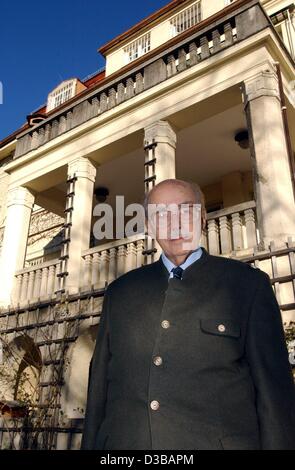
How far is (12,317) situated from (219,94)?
5494 millimetres

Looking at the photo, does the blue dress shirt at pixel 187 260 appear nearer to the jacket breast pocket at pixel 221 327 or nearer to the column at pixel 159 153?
the jacket breast pocket at pixel 221 327

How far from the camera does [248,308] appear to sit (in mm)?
1627

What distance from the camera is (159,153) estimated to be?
708 cm

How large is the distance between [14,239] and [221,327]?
7812 mm

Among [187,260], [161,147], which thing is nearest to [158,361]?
[187,260]

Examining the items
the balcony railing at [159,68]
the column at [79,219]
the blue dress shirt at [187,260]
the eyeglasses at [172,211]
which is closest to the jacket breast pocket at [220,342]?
the blue dress shirt at [187,260]

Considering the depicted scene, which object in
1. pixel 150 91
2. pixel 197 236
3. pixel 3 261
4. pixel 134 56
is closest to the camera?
pixel 197 236

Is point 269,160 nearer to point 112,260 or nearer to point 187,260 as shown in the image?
point 112,260

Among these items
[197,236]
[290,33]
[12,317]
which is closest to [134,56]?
[290,33]

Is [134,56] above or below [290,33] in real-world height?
above

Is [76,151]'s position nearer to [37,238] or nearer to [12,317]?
[12,317]

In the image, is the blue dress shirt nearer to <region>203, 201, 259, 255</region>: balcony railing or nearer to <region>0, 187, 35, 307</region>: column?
<region>203, 201, 259, 255</region>: balcony railing

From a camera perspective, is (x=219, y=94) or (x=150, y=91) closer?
(x=219, y=94)

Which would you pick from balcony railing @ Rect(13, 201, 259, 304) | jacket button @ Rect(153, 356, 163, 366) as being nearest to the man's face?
jacket button @ Rect(153, 356, 163, 366)
